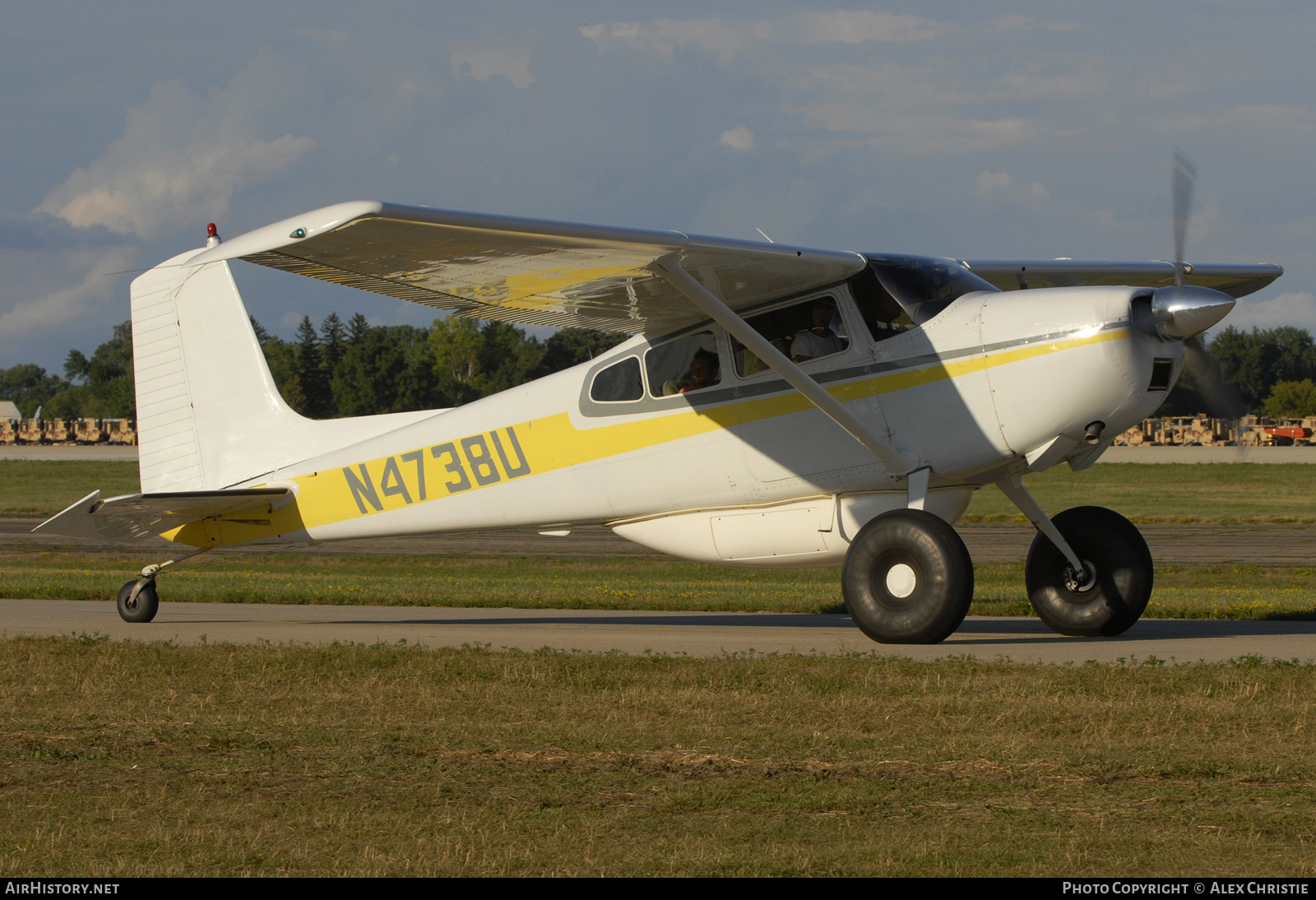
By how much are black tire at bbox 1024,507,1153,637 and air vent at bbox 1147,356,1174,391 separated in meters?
1.46

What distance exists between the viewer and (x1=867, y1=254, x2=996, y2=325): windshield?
10.4 metres

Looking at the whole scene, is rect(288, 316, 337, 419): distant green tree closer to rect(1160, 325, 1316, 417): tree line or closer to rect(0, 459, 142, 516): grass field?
rect(0, 459, 142, 516): grass field

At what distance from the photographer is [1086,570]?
1109 cm

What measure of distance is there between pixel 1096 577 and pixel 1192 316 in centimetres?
271

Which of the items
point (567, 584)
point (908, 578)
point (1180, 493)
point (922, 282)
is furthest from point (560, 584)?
point (1180, 493)

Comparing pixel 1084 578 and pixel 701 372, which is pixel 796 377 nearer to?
pixel 701 372

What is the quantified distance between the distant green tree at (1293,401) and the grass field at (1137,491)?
49.3 metres

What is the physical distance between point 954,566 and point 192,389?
26.4 ft

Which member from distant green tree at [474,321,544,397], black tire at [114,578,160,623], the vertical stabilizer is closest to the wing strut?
the vertical stabilizer

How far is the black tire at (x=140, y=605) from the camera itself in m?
12.7

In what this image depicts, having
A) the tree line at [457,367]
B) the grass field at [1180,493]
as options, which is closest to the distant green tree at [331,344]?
the tree line at [457,367]

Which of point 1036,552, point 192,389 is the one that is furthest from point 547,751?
point 192,389

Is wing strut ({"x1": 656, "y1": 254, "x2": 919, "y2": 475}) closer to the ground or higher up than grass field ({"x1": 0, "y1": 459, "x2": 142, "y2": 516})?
closer to the ground

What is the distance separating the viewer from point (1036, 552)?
1132cm
